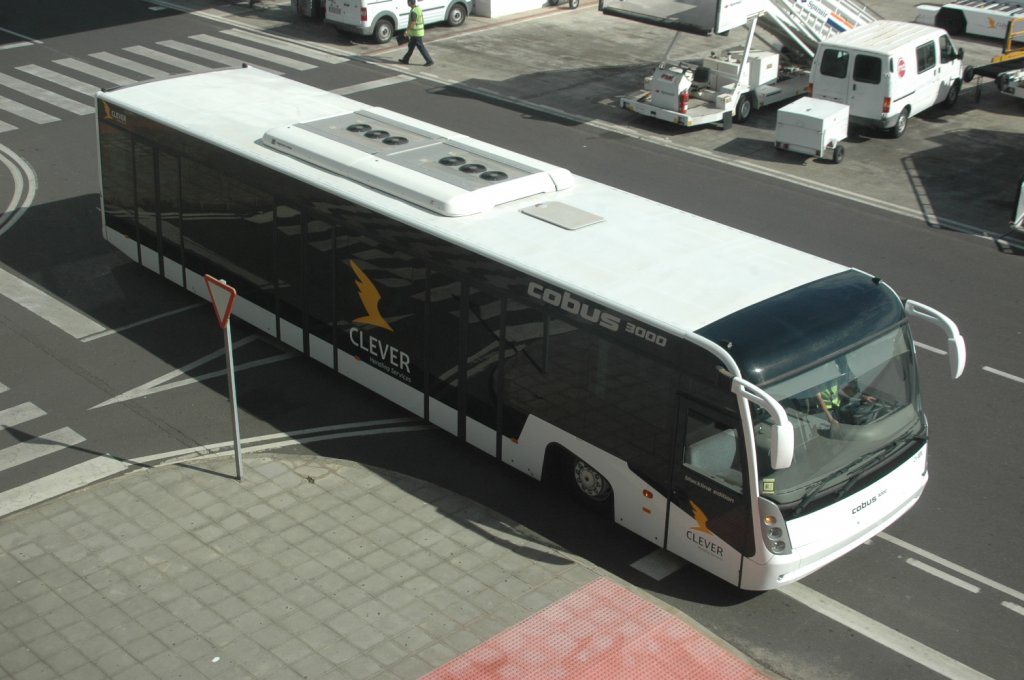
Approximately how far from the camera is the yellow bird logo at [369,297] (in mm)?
12734

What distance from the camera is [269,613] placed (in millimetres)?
10000

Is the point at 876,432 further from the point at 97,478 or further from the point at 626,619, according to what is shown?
the point at 97,478

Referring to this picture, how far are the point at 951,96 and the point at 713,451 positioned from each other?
19.3 metres

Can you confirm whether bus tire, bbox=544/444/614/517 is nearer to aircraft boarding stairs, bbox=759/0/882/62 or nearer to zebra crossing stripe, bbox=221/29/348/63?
aircraft boarding stairs, bbox=759/0/882/62

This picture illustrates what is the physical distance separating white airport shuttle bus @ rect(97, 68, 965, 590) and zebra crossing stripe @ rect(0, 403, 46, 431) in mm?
2846

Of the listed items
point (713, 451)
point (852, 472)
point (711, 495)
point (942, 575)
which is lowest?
point (942, 575)

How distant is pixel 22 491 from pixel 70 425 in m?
1.37

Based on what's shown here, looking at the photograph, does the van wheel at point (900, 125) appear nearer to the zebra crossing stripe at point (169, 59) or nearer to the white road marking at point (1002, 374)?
the white road marking at point (1002, 374)

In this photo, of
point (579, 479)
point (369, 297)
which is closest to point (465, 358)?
point (369, 297)

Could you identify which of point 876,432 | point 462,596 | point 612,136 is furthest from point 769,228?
point 462,596

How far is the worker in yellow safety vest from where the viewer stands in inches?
1064

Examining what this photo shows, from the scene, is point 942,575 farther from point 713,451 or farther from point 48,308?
point 48,308

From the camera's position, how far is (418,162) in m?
13.0

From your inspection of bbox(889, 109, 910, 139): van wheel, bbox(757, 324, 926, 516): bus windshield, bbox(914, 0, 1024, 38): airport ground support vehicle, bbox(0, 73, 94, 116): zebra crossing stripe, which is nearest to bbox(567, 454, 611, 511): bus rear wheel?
bbox(757, 324, 926, 516): bus windshield
